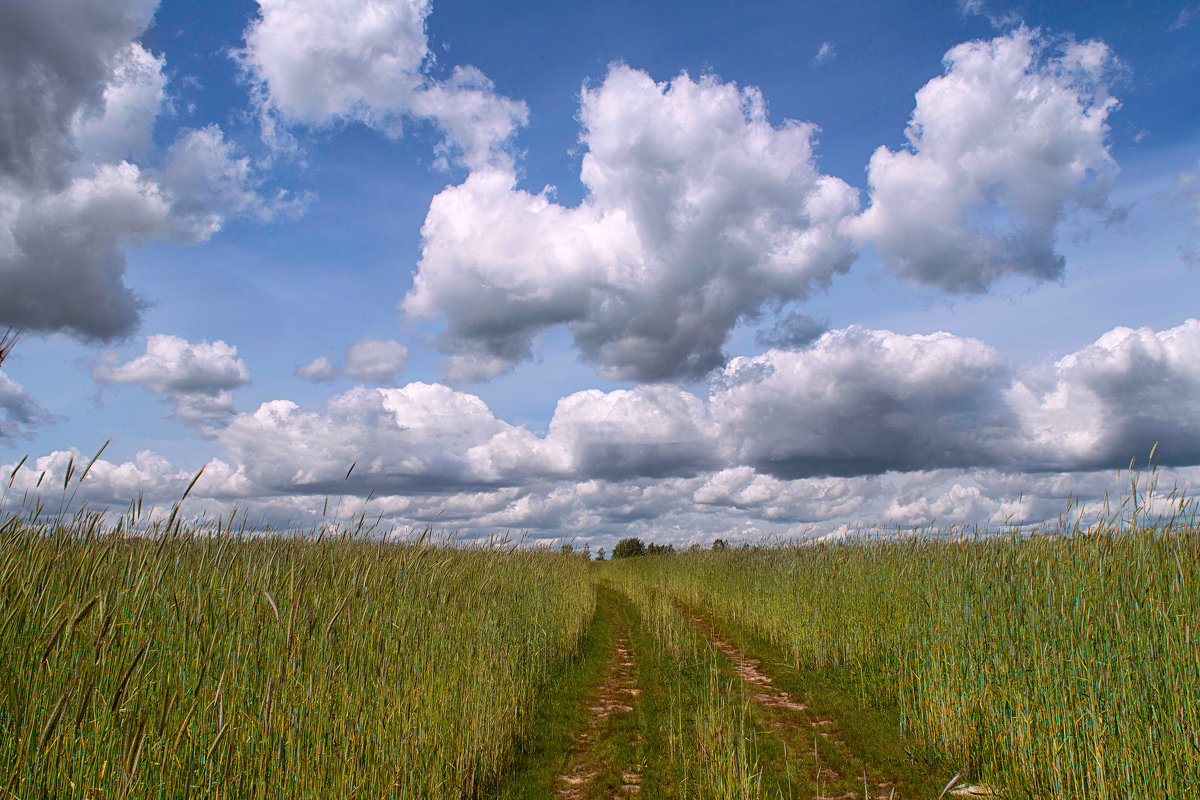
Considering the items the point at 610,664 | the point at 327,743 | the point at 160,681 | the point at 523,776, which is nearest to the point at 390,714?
the point at 327,743

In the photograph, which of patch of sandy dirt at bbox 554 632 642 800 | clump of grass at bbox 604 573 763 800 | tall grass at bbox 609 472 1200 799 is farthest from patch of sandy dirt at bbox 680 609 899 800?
patch of sandy dirt at bbox 554 632 642 800

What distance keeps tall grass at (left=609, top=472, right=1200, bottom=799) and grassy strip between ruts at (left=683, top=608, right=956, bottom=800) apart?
33cm

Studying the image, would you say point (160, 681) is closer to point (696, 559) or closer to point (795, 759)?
point (795, 759)

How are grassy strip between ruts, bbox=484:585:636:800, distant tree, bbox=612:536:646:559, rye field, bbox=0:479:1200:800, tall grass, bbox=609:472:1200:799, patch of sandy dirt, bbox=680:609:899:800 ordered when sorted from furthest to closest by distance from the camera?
distant tree, bbox=612:536:646:559 < grassy strip between ruts, bbox=484:585:636:800 < patch of sandy dirt, bbox=680:609:899:800 < tall grass, bbox=609:472:1200:799 < rye field, bbox=0:479:1200:800

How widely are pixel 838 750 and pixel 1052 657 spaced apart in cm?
280

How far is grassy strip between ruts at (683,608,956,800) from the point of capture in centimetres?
622

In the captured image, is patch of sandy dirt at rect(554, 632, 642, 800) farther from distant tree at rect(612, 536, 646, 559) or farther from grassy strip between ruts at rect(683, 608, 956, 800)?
distant tree at rect(612, 536, 646, 559)

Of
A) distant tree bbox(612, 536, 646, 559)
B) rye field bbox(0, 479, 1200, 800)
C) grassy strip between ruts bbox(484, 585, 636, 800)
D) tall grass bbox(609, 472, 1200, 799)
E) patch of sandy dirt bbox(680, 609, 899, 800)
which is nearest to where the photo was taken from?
rye field bbox(0, 479, 1200, 800)

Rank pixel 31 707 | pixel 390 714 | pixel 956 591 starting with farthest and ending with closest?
pixel 956 591
pixel 390 714
pixel 31 707

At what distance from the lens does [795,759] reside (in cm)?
697

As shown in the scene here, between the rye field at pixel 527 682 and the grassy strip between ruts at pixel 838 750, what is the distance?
4cm

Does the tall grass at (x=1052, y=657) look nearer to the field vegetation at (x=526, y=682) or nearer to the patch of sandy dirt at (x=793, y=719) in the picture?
the field vegetation at (x=526, y=682)

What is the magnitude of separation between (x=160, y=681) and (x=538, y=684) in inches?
296

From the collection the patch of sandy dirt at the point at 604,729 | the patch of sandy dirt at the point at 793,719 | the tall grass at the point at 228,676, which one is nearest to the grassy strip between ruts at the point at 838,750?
the patch of sandy dirt at the point at 793,719
